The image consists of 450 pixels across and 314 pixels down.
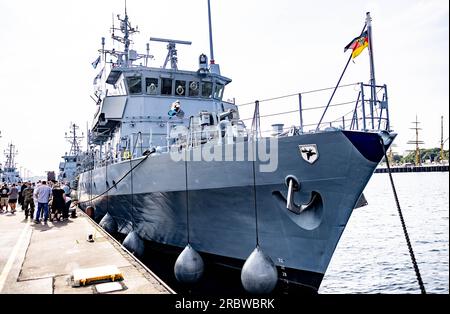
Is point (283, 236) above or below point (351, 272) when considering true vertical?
above

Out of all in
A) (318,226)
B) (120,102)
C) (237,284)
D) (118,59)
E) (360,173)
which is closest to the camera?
(360,173)

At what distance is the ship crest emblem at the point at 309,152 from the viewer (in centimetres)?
557

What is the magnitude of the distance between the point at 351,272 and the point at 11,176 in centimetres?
5489

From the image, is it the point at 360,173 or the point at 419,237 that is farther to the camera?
the point at 419,237

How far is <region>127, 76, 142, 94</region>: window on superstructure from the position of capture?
37.7ft

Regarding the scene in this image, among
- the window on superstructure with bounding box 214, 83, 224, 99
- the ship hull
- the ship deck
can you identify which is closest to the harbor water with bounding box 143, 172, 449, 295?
the ship hull

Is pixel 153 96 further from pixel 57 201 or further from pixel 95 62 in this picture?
pixel 95 62

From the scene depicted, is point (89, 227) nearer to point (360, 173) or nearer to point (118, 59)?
point (360, 173)

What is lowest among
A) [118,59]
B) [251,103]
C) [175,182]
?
[175,182]

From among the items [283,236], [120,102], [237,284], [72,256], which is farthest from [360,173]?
[120,102]

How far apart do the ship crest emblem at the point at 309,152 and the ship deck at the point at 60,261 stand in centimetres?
290

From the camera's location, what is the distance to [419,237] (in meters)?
15.2

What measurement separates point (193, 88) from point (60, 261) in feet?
24.3

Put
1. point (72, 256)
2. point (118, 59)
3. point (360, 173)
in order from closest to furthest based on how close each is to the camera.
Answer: point (360, 173) → point (72, 256) → point (118, 59)
